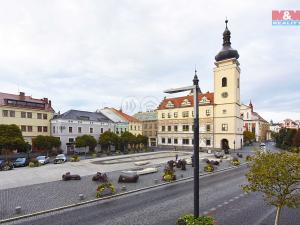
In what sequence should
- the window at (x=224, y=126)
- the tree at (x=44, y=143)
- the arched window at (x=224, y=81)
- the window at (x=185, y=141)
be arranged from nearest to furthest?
the tree at (x=44, y=143)
the arched window at (x=224, y=81)
the window at (x=224, y=126)
the window at (x=185, y=141)

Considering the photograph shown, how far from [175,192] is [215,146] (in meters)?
45.4

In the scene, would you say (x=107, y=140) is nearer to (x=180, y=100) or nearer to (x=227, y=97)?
(x=180, y=100)

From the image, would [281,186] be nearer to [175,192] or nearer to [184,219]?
[184,219]

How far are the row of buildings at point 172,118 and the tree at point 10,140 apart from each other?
7303 mm

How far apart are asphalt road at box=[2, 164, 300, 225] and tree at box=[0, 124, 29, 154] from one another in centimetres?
2959

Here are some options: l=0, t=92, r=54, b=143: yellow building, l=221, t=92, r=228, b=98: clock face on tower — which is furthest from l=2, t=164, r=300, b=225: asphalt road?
l=221, t=92, r=228, b=98: clock face on tower

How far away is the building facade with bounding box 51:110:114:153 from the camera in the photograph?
173ft

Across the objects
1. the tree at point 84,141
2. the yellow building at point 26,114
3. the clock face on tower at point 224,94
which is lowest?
the tree at point 84,141

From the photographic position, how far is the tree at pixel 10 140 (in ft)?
124

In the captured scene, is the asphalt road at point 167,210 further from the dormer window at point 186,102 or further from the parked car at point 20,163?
the dormer window at point 186,102

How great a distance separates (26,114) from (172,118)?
4138cm

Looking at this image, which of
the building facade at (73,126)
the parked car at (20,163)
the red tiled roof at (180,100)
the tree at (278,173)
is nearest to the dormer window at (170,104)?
the red tiled roof at (180,100)

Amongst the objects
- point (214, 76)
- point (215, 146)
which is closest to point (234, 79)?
point (214, 76)

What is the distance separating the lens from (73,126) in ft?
181
